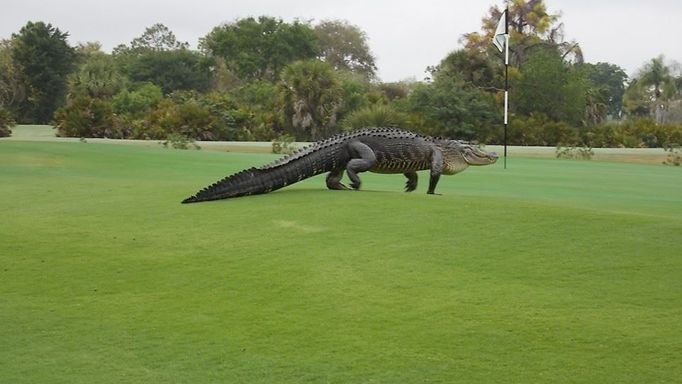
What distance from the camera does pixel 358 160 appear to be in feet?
39.4

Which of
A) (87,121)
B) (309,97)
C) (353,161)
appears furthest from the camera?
(309,97)

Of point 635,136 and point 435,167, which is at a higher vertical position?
point 435,167

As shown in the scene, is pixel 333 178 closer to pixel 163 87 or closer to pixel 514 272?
pixel 514 272

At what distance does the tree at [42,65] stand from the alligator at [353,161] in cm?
5213

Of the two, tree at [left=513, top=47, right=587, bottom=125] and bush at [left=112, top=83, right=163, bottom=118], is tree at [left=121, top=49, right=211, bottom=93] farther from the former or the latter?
tree at [left=513, top=47, right=587, bottom=125]

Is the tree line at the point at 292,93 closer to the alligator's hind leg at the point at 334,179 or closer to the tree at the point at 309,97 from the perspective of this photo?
the tree at the point at 309,97

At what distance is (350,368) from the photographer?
5695 mm

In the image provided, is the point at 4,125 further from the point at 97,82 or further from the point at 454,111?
the point at 454,111

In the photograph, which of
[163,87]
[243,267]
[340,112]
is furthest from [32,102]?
[243,267]

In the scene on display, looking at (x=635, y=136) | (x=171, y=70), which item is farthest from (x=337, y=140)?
(x=171, y=70)

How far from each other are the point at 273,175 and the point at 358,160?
1149 millimetres

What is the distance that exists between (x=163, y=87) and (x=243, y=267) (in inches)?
2555

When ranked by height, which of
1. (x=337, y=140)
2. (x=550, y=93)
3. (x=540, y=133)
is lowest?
(x=540, y=133)

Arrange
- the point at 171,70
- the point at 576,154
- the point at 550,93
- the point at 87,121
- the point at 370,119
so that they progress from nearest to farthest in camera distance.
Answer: the point at 576,154
the point at 370,119
the point at 87,121
the point at 550,93
the point at 171,70
